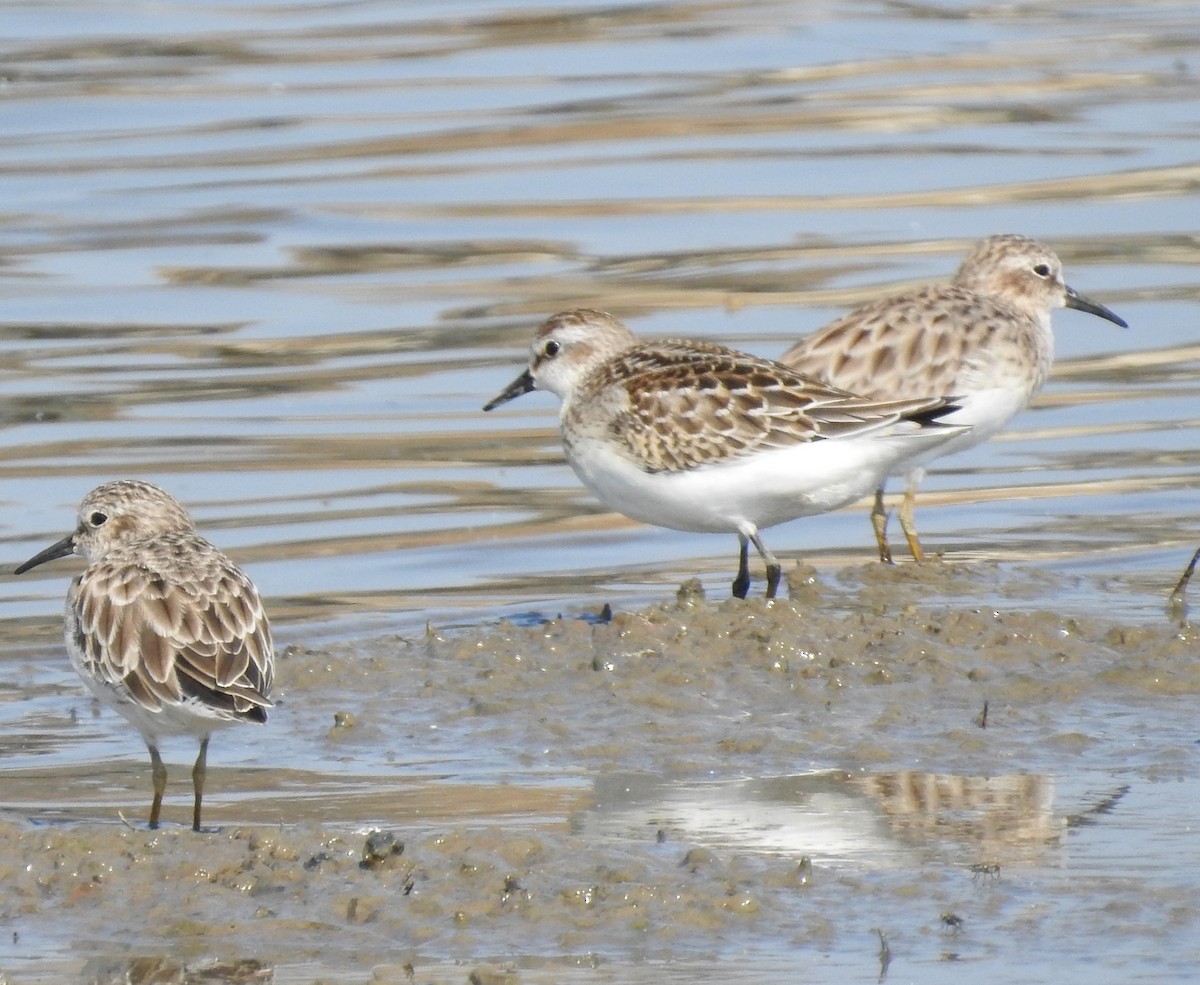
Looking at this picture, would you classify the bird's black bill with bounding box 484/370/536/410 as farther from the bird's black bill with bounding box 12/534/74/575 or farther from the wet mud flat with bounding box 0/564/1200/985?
the bird's black bill with bounding box 12/534/74/575

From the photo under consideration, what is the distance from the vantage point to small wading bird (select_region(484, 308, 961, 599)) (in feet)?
26.3

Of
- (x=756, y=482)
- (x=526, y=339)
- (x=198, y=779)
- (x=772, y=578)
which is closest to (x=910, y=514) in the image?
(x=772, y=578)

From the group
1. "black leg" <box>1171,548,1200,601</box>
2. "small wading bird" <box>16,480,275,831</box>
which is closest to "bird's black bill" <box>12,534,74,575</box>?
"small wading bird" <box>16,480,275,831</box>

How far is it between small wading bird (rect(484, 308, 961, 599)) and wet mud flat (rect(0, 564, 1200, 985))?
1.24 feet

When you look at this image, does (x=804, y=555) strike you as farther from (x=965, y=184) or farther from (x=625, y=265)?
(x=965, y=184)

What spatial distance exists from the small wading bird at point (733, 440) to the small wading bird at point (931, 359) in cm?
38

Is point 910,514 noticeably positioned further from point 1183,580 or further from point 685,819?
point 685,819

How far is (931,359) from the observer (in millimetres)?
8859

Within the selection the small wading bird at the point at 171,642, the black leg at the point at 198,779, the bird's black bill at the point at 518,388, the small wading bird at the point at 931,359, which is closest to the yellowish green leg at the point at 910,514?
the small wading bird at the point at 931,359

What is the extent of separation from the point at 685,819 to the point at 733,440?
2.25 meters

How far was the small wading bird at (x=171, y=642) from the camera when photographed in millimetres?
6039

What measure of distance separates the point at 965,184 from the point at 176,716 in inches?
429

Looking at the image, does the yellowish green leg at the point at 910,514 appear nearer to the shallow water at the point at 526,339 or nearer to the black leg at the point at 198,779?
the shallow water at the point at 526,339

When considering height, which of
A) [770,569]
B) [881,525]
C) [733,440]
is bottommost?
[881,525]
